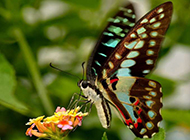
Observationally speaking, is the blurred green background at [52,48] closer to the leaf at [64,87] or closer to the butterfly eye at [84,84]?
the leaf at [64,87]

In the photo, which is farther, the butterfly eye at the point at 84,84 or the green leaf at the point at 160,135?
the butterfly eye at the point at 84,84

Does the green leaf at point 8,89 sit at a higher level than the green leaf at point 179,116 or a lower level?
higher

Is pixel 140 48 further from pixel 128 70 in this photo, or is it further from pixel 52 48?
pixel 52 48

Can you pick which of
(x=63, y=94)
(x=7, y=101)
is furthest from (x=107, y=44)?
(x=63, y=94)

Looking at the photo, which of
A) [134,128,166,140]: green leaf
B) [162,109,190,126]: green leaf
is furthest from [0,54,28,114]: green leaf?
[162,109,190,126]: green leaf

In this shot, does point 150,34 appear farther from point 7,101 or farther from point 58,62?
point 58,62

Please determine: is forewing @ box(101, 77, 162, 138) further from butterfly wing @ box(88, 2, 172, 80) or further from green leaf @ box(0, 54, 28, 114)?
green leaf @ box(0, 54, 28, 114)

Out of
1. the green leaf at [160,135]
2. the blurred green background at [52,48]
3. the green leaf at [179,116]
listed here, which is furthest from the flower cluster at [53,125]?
the green leaf at [179,116]

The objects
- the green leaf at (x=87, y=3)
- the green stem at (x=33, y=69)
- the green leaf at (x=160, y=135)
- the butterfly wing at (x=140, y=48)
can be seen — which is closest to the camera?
the green leaf at (x=160, y=135)
